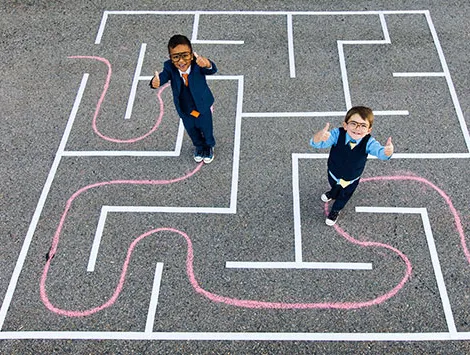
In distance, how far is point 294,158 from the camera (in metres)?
5.27

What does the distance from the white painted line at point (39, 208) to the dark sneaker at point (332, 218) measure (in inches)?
132

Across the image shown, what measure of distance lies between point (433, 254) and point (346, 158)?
158 cm

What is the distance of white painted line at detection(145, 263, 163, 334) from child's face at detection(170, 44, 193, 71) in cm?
209

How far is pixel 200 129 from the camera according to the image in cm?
495

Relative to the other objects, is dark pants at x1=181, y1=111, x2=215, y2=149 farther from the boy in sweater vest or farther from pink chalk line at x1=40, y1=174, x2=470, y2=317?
the boy in sweater vest

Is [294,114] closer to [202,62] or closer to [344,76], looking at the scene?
[344,76]

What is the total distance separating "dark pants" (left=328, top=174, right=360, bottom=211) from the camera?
430cm

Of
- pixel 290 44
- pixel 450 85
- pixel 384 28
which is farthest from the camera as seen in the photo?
pixel 384 28

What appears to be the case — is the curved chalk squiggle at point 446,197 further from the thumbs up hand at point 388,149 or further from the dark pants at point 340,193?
the thumbs up hand at point 388,149

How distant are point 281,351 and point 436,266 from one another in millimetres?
1869

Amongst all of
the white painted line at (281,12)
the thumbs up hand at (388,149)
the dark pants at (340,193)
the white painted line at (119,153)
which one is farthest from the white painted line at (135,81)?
the thumbs up hand at (388,149)

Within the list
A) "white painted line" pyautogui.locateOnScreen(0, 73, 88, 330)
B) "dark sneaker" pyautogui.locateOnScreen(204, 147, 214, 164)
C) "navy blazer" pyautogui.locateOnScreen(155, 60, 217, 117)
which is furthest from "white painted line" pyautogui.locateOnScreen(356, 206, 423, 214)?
"white painted line" pyautogui.locateOnScreen(0, 73, 88, 330)

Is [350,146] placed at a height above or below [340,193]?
above

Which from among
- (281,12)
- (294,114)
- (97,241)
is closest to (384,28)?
(281,12)
